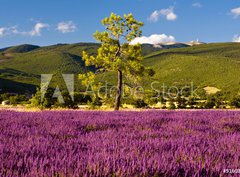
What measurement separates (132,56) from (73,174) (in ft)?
63.0

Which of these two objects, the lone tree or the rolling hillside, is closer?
the lone tree

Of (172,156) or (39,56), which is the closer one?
(172,156)

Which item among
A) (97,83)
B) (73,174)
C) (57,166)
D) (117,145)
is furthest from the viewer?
(97,83)

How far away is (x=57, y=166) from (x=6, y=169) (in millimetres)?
364

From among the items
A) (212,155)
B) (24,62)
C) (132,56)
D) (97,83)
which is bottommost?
(212,155)

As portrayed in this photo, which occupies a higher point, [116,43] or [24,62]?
[24,62]

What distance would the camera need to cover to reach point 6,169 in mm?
2326

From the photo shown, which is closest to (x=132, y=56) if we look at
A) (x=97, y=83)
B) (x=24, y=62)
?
(x=97, y=83)

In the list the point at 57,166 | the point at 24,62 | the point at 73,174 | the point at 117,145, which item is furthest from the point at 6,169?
the point at 24,62

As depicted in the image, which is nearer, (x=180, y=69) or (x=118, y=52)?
(x=118, y=52)

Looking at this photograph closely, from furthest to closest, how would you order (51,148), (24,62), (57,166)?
(24,62)
(51,148)
(57,166)

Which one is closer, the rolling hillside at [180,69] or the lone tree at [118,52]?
the lone tree at [118,52]

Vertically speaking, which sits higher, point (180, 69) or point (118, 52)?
point (180, 69)

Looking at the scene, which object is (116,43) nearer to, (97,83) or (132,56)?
(132,56)
